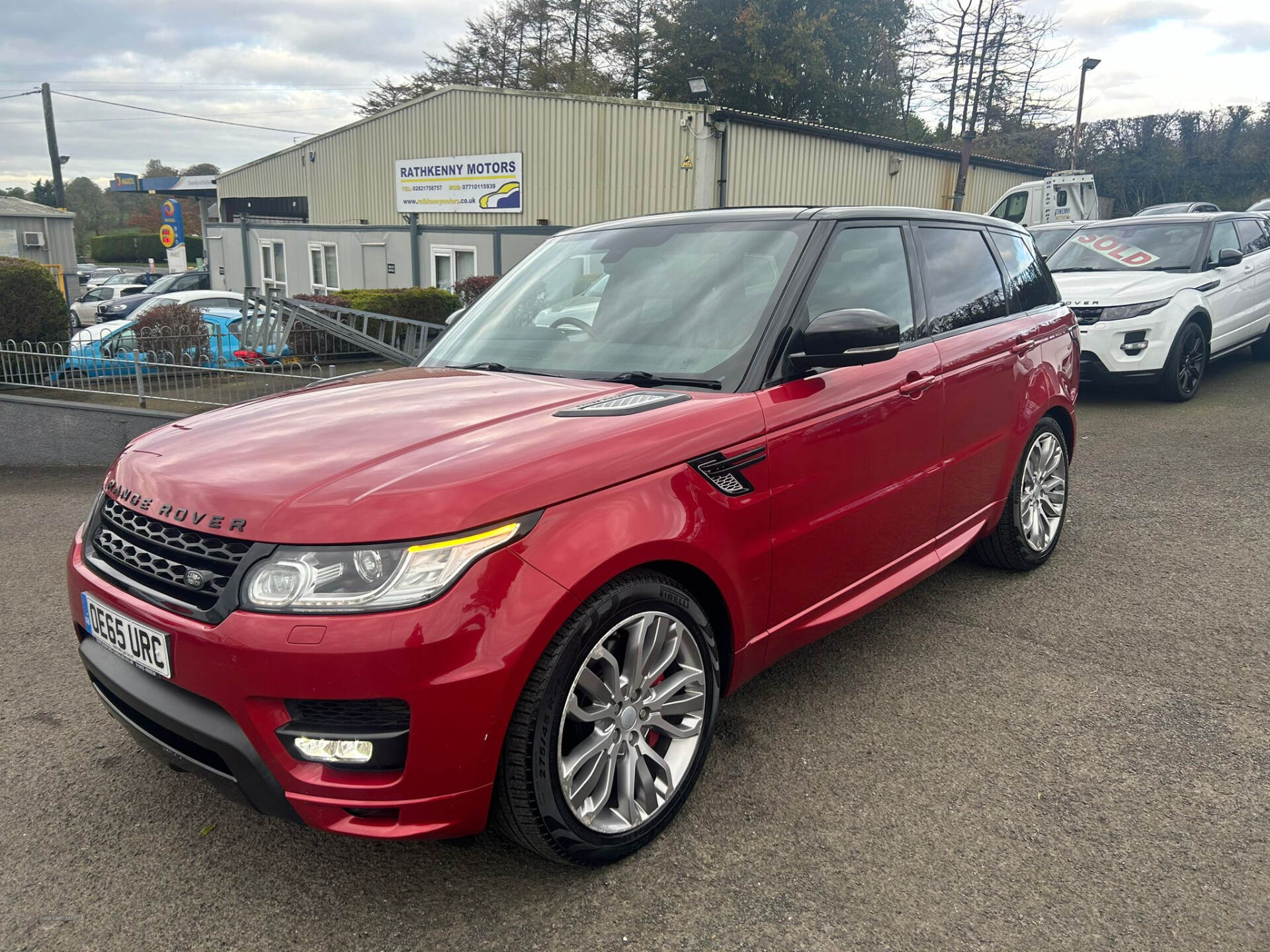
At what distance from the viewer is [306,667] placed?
2.04m

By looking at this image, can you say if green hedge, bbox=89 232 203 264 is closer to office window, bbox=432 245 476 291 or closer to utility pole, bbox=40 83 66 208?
utility pole, bbox=40 83 66 208

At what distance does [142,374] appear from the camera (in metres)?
8.06

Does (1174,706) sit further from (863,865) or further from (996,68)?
(996,68)

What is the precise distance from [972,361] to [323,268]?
2544cm

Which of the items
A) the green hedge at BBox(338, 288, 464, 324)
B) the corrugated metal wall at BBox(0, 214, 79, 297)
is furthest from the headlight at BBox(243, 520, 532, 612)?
the corrugated metal wall at BBox(0, 214, 79, 297)

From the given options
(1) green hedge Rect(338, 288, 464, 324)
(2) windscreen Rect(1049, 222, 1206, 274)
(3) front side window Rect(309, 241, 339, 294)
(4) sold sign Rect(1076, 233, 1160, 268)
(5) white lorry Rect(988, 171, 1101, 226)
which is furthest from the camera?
(3) front side window Rect(309, 241, 339, 294)

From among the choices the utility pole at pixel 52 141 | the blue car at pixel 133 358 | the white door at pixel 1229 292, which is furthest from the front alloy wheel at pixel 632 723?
the utility pole at pixel 52 141

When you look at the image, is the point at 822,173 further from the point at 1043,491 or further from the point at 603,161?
the point at 1043,491

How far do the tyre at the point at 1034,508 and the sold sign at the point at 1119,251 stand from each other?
5887 millimetres

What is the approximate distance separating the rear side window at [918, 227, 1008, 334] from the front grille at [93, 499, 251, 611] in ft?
9.19

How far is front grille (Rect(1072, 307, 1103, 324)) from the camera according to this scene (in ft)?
28.9

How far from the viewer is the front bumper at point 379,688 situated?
204 centimetres

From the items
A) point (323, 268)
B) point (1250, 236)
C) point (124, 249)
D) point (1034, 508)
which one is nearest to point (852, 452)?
point (1034, 508)

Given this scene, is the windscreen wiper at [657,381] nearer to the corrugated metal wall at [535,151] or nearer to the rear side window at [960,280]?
the rear side window at [960,280]
